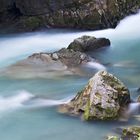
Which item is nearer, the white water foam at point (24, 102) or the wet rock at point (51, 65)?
the white water foam at point (24, 102)

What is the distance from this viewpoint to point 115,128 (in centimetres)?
825

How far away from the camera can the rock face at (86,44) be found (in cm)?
1327

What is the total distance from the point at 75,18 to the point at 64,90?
5846 mm

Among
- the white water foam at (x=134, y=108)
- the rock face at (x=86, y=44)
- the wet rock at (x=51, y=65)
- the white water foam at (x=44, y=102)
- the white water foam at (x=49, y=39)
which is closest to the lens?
the white water foam at (x=134, y=108)

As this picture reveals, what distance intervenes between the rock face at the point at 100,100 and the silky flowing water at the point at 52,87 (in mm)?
176

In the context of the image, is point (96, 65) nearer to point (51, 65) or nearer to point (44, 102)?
point (51, 65)

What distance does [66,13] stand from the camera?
15.9 m

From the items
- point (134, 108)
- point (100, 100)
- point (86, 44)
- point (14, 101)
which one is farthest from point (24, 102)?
point (86, 44)

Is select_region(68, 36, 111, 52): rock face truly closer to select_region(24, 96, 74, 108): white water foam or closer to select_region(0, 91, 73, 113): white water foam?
select_region(0, 91, 73, 113): white water foam

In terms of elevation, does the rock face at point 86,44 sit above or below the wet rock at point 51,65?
above

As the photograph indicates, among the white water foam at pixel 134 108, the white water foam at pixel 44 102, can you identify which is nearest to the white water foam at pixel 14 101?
the white water foam at pixel 44 102

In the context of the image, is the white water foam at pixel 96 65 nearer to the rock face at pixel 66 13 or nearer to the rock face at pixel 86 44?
the rock face at pixel 86 44

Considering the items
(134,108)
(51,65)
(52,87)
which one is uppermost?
(51,65)

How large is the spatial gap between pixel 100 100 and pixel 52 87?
7.16ft
